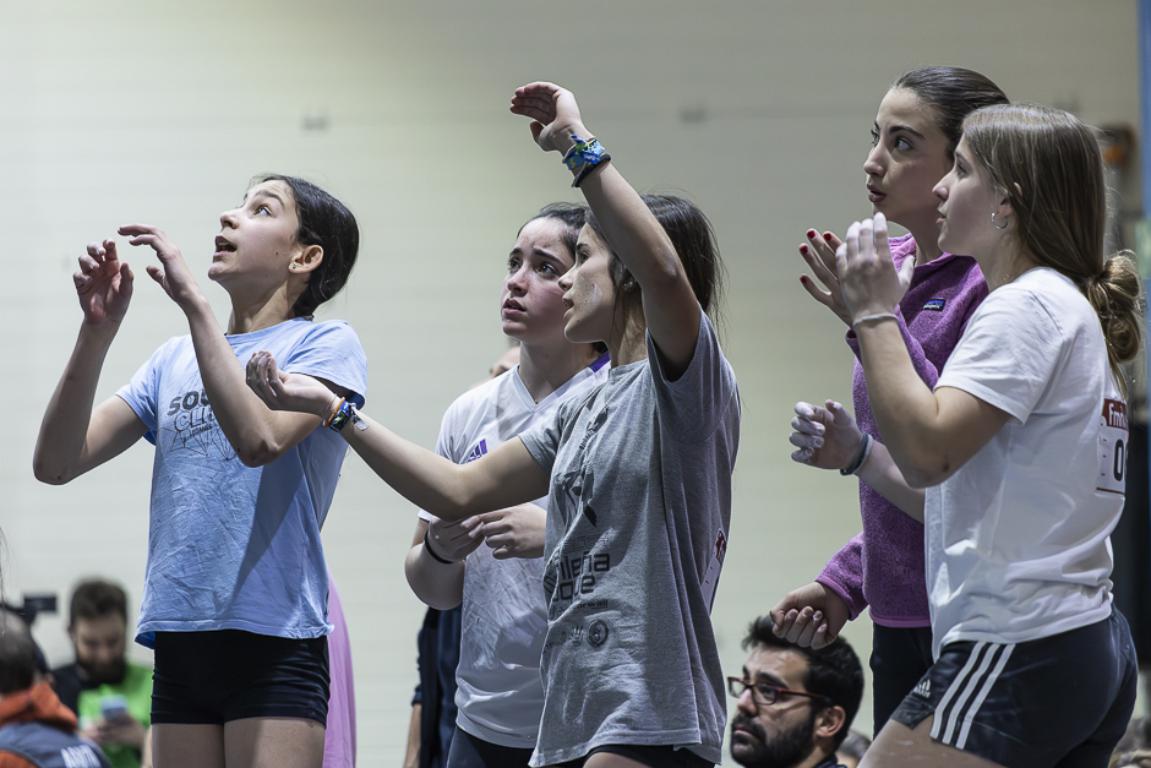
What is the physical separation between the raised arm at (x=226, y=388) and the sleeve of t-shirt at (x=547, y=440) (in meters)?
0.42

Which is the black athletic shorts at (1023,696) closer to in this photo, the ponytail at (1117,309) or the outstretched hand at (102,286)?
the ponytail at (1117,309)

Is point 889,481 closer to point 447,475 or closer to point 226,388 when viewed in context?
point 447,475

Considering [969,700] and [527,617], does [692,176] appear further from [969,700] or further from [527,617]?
[969,700]

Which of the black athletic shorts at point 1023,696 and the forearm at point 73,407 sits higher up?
the forearm at point 73,407

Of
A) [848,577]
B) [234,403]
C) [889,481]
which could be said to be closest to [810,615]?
[848,577]

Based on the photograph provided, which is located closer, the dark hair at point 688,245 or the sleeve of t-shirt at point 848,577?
the dark hair at point 688,245

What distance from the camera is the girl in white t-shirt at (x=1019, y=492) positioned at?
66.7 inches

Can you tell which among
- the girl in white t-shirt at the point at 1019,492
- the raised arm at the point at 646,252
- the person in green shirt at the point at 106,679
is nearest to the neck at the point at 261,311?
the raised arm at the point at 646,252

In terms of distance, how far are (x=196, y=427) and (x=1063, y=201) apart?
149 centimetres

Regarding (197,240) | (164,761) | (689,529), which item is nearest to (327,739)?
(164,761)

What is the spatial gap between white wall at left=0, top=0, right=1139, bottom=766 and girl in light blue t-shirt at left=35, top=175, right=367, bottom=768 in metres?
2.91

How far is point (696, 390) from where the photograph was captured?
2.02 m

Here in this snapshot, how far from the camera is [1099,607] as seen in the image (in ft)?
5.74

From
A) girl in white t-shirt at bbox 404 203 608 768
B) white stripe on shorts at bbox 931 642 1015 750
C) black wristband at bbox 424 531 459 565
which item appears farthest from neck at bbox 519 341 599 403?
white stripe on shorts at bbox 931 642 1015 750
